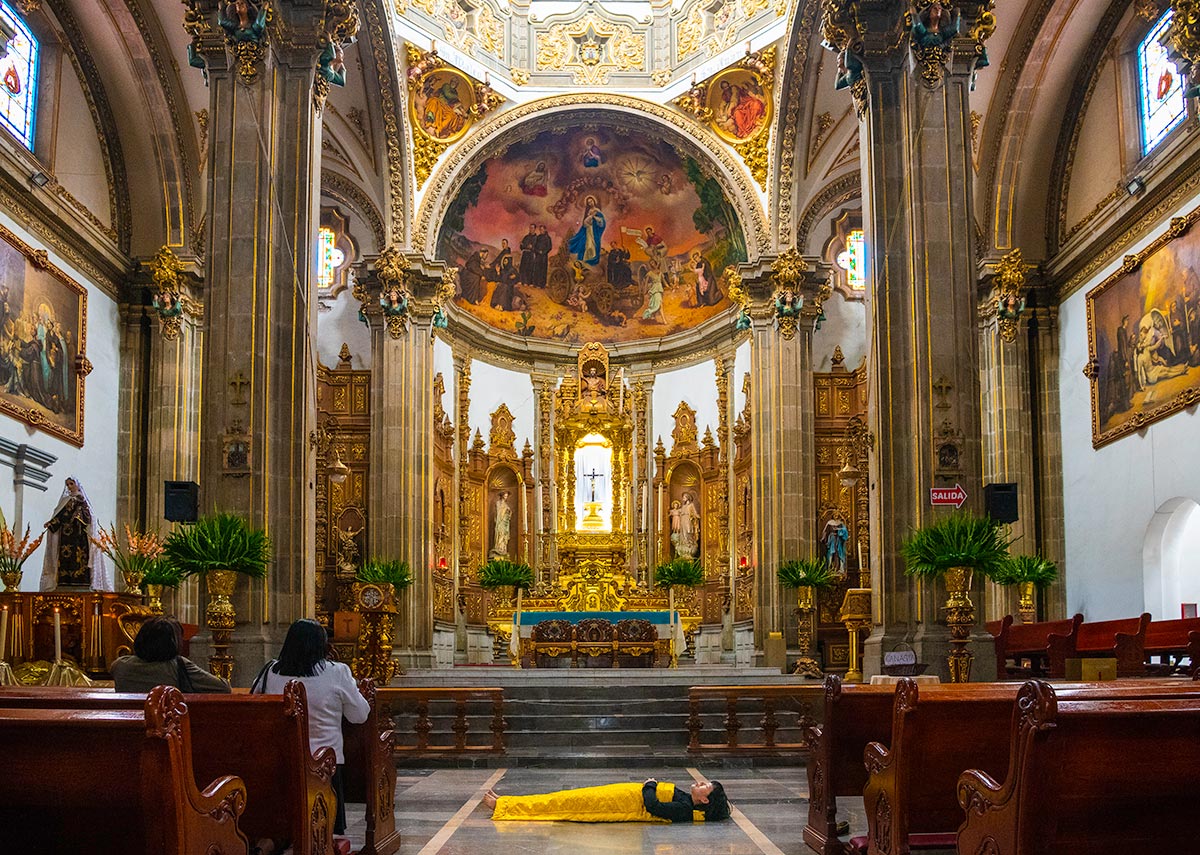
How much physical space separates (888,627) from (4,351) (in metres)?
13.3

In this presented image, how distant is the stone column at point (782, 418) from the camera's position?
82.4 feet

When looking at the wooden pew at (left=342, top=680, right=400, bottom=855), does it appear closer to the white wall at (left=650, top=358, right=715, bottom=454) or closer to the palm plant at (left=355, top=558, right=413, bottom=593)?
the palm plant at (left=355, top=558, right=413, bottom=593)

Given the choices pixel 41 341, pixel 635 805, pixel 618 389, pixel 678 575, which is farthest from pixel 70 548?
pixel 618 389

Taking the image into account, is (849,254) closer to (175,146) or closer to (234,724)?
(175,146)

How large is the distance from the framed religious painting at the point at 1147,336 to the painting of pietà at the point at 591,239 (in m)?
8.49

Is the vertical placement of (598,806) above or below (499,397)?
below

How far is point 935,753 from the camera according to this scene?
6367 mm

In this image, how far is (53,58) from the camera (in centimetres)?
2064

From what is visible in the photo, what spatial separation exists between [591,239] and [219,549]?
780 inches

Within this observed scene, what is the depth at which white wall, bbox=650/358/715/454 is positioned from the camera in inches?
1203

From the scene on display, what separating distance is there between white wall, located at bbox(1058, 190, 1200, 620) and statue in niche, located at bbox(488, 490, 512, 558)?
13.1 m

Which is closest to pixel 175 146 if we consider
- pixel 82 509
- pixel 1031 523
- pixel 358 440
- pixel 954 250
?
pixel 358 440

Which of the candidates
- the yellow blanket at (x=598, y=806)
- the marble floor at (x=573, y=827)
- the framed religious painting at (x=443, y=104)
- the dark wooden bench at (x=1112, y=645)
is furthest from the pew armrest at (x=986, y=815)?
the framed religious painting at (x=443, y=104)

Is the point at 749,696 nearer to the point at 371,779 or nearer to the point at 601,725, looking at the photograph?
the point at 601,725
